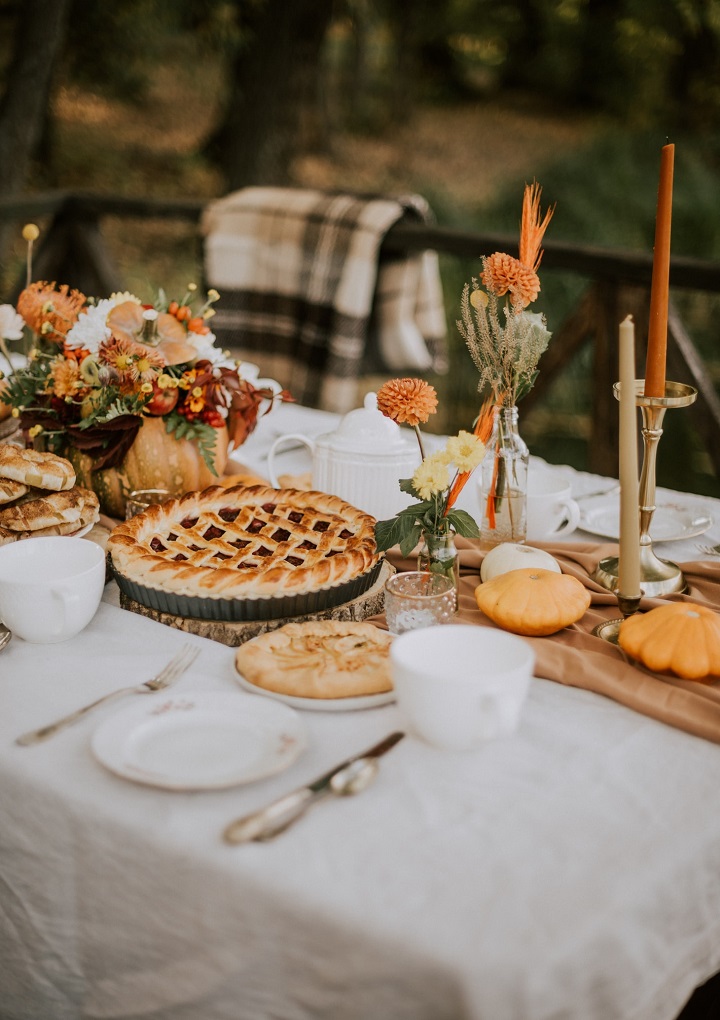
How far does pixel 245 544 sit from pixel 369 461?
11.1 inches

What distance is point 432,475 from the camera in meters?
1.27

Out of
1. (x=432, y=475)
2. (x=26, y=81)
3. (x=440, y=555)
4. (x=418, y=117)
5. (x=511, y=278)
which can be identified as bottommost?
(x=440, y=555)

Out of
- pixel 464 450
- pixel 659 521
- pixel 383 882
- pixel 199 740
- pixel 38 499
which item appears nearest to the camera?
pixel 383 882

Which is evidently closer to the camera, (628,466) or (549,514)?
(628,466)

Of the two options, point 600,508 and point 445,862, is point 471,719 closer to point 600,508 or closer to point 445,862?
point 445,862

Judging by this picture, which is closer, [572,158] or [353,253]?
[353,253]

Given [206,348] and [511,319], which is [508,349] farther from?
[206,348]

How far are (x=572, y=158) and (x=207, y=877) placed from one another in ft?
33.8

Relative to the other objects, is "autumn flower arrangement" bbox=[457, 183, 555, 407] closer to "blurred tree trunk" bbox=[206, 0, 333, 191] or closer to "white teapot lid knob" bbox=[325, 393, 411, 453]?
"white teapot lid knob" bbox=[325, 393, 411, 453]

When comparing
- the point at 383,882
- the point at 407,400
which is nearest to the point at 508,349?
the point at 407,400

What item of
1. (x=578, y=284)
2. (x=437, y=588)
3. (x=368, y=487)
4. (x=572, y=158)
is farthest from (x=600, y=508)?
(x=572, y=158)

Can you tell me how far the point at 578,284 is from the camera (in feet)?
21.1

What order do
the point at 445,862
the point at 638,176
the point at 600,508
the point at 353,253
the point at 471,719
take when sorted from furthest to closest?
the point at 638,176, the point at 353,253, the point at 600,508, the point at 471,719, the point at 445,862

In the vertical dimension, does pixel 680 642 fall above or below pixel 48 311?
below
